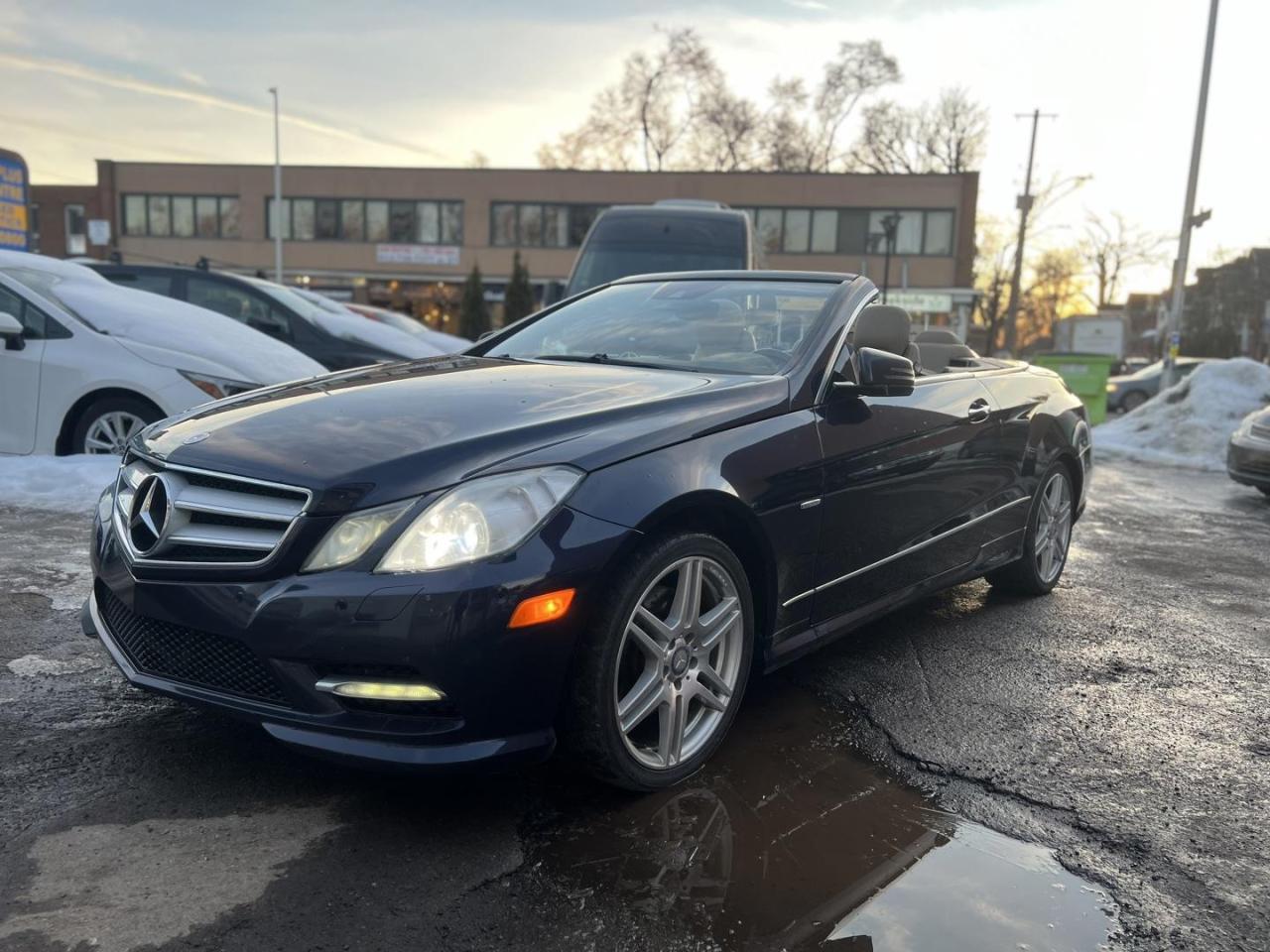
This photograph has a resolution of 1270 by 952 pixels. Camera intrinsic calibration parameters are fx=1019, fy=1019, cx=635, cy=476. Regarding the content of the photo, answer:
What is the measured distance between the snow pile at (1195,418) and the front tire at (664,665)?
11998mm

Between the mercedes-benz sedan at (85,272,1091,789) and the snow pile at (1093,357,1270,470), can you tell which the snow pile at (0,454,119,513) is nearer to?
the mercedes-benz sedan at (85,272,1091,789)

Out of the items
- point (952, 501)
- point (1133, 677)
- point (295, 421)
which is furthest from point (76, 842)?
point (1133, 677)

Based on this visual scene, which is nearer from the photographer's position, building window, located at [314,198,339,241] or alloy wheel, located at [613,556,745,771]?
alloy wheel, located at [613,556,745,771]

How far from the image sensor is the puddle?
2.25 meters

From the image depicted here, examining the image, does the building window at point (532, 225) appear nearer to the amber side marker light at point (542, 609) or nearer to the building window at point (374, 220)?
the building window at point (374, 220)

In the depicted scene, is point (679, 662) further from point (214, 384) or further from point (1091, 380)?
point (1091, 380)

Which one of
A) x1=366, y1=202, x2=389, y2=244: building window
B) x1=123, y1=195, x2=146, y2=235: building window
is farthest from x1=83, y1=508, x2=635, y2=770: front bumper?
x1=123, y1=195, x2=146, y2=235: building window

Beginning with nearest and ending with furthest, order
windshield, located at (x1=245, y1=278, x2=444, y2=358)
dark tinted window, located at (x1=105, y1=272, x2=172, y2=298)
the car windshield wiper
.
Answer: the car windshield wiper, dark tinted window, located at (x1=105, y1=272, x2=172, y2=298), windshield, located at (x1=245, y1=278, x2=444, y2=358)

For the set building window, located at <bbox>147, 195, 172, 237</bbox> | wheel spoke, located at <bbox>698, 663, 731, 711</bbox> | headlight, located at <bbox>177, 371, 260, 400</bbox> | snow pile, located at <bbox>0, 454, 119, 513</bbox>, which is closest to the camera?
wheel spoke, located at <bbox>698, 663, 731, 711</bbox>

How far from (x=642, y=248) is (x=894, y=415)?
24.7 feet

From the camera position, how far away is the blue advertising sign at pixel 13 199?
13930 millimetres

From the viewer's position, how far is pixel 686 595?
2.81 m

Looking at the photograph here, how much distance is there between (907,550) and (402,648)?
7.16 feet

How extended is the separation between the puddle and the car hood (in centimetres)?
96
